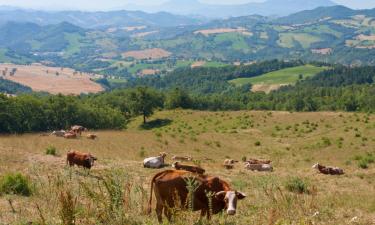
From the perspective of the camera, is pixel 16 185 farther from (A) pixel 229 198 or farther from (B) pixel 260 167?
(B) pixel 260 167

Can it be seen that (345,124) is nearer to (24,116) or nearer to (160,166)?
(160,166)

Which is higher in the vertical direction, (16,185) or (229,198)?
(229,198)

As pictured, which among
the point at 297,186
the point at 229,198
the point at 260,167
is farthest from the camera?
the point at 260,167

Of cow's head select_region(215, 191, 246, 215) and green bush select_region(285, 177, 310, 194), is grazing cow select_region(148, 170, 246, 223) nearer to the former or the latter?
cow's head select_region(215, 191, 246, 215)

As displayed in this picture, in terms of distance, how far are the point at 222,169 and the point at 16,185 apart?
14.0m

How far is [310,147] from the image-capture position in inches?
1567

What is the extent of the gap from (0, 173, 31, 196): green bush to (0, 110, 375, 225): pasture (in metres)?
0.22

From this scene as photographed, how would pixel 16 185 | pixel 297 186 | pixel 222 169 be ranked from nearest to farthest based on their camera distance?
pixel 16 185
pixel 297 186
pixel 222 169

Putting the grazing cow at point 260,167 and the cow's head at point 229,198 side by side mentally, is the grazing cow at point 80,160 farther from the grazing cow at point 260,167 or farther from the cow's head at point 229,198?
the cow's head at point 229,198

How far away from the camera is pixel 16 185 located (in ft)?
43.1

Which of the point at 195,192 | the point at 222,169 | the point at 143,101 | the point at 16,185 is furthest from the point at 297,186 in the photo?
the point at 143,101

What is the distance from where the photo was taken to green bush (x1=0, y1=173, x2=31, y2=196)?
43.3 ft

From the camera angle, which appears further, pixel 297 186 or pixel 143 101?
pixel 143 101

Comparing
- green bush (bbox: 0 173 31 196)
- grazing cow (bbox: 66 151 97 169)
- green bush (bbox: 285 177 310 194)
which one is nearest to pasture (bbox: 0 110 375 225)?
green bush (bbox: 285 177 310 194)
